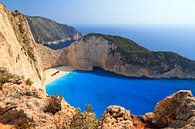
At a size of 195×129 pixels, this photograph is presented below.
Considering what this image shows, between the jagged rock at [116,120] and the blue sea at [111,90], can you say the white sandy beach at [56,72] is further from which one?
the jagged rock at [116,120]

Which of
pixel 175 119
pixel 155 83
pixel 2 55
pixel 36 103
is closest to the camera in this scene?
pixel 175 119

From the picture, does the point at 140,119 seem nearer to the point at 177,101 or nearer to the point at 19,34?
the point at 177,101

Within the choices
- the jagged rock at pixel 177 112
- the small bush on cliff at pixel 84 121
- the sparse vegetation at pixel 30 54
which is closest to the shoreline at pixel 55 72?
the sparse vegetation at pixel 30 54

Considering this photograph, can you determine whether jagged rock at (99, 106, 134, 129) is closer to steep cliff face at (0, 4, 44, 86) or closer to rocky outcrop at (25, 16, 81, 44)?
steep cliff face at (0, 4, 44, 86)

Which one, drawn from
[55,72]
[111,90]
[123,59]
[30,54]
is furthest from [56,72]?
[30,54]

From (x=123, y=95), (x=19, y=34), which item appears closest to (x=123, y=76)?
(x=123, y=95)

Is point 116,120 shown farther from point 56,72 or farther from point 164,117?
point 56,72
